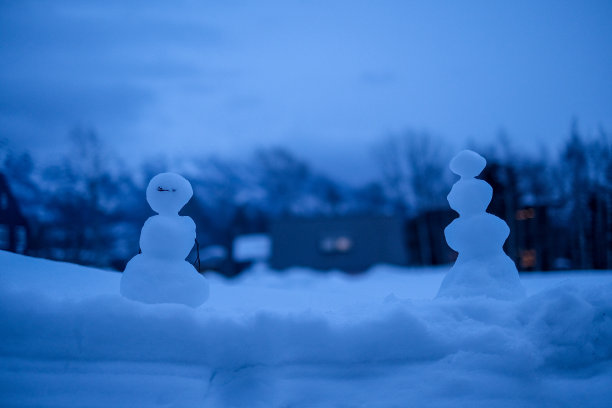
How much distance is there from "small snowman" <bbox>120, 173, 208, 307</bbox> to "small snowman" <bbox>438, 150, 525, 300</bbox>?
2.43 m

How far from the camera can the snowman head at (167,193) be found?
354 cm

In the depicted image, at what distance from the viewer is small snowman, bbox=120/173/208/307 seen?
3.25 meters

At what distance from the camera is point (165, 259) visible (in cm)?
341

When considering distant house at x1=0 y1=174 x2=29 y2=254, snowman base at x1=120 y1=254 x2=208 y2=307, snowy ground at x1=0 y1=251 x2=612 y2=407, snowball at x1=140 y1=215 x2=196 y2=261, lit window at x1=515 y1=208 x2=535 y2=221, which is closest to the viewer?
snowy ground at x1=0 y1=251 x2=612 y2=407

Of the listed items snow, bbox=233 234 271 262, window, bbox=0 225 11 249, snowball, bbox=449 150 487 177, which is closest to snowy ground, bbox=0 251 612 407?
snowball, bbox=449 150 487 177

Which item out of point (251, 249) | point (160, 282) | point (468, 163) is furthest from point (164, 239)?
point (251, 249)

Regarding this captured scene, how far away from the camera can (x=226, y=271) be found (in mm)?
24297

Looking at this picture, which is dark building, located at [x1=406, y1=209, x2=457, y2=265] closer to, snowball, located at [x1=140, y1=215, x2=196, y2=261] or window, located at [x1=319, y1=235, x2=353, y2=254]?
window, located at [x1=319, y1=235, x2=353, y2=254]

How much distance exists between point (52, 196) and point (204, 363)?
17.3 metres

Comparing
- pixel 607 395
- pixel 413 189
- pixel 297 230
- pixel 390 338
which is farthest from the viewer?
pixel 413 189

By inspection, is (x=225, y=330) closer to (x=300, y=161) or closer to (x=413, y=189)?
(x=413, y=189)

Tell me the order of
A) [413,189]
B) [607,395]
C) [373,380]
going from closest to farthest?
1. [607,395]
2. [373,380]
3. [413,189]

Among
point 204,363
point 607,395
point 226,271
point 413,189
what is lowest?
point 607,395

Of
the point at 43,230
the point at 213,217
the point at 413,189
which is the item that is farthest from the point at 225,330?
the point at 213,217
